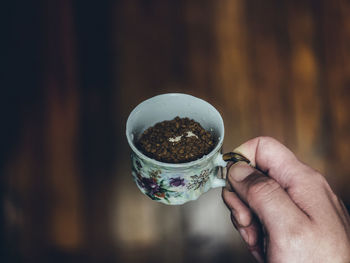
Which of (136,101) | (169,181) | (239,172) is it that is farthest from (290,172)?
(136,101)

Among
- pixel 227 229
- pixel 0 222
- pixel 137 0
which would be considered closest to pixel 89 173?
pixel 0 222

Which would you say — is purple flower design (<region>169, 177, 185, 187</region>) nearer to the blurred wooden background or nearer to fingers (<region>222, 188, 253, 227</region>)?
fingers (<region>222, 188, 253, 227</region>)

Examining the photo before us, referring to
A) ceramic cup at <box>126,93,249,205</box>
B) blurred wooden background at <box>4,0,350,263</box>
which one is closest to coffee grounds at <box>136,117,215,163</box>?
ceramic cup at <box>126,93,249,205</box>

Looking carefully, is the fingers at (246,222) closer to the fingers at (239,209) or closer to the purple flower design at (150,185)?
the fingers at (239,209)

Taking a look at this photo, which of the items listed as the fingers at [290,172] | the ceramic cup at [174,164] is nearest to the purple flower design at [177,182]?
the ceramic cup at [174,164]

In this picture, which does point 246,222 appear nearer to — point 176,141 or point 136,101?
point 176,141

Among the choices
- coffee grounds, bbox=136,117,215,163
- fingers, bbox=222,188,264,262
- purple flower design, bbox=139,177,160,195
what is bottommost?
fingers, bbox=222,188,264,262
